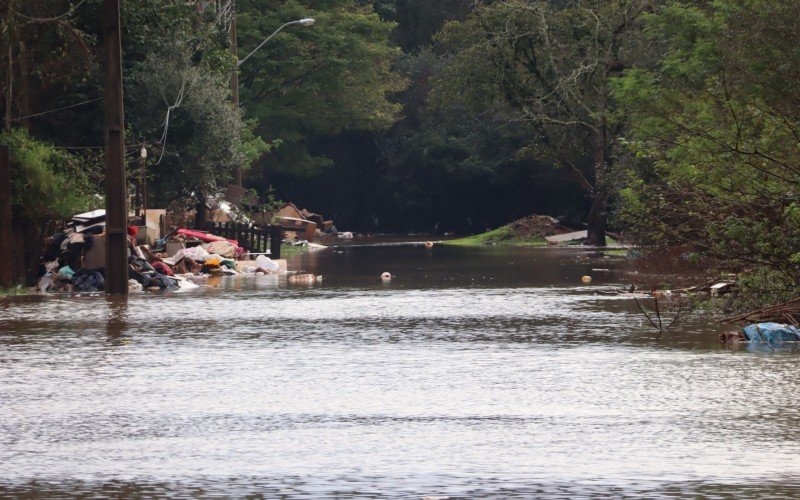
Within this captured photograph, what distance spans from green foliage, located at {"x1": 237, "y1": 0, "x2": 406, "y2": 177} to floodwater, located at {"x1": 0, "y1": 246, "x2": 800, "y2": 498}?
2074 inches

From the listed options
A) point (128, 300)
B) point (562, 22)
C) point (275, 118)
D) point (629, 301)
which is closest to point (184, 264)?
point (128, 300)

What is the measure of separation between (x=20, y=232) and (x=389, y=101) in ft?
192

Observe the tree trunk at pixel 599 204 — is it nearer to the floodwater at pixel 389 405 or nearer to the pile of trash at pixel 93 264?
the pile of trash at pixel 93 264

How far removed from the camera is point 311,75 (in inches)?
2990

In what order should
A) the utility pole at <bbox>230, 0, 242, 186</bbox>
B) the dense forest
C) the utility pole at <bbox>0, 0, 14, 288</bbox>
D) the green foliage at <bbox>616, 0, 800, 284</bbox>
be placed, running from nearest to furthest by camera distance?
the green foliage at <bbox>616, 0, 800, 284</bbox>
the dense forest
the utility pole at <bbox>0, 0, 14, 288</bbox>
the utility pole at <bbox>230, 0, 242, 186</bbox>

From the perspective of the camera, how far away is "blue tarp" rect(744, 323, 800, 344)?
654 inches

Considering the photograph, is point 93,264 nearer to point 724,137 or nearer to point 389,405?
point 724,137

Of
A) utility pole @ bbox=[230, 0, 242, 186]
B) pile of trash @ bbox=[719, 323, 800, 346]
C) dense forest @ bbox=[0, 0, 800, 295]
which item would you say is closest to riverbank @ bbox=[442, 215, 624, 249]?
dense forest @ bbox=[0, 0, 800, 295]

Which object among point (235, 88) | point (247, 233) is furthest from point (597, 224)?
point (247, 233)

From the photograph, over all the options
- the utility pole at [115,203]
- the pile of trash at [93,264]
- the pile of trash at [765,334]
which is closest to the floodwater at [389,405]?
the pile of trash at [765,334]

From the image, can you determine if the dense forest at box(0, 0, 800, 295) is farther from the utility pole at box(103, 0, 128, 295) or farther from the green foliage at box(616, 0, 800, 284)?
the utility pole at box(103, 0, 128, 295)

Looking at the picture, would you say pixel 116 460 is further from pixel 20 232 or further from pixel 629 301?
pixel 20 232

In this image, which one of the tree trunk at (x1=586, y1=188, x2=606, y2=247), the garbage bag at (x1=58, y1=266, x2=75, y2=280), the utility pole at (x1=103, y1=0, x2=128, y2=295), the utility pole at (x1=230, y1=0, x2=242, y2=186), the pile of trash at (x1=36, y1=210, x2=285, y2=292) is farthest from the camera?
the tree trunk at (x1=586, y1=188, x2=606, y2=247)

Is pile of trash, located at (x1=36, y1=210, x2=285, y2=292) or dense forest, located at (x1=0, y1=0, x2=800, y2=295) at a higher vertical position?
dense forest, located at (x1=0, y1=0, x2=800, y2=295)
